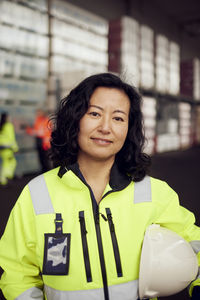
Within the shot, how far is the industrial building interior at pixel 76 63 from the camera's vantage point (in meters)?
9.52

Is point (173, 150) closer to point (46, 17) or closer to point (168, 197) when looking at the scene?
point (46, 17)

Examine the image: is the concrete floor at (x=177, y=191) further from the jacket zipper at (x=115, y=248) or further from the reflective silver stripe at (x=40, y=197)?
the reflective silver stripe at (x=40, y=197)

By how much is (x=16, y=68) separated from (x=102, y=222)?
362 inches

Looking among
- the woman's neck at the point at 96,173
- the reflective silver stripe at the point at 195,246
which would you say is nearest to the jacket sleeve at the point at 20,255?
the woman's neck at the point at 96,173

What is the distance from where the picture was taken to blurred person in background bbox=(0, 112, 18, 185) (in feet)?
26.3

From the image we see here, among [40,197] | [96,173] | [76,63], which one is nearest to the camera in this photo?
[40,197]

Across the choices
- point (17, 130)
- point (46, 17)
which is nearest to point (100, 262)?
point (17, 130)

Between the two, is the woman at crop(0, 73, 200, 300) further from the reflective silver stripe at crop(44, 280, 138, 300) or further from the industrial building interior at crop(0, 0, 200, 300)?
the industrial building interior at crop(0, 0, 200, 300)

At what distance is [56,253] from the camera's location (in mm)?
1362

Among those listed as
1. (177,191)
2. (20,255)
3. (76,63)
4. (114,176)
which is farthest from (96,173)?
(76,63)

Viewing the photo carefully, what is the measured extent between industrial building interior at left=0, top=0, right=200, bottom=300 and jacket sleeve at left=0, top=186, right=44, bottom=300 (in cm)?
205

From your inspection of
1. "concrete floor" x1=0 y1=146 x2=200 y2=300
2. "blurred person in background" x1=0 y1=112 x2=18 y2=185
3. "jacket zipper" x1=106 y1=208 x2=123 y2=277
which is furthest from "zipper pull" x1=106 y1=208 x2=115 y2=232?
"blurred person in background" x1=0 y1=112 x2=18 y2=185

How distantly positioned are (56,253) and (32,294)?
0.19 metres

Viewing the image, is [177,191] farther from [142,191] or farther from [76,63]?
[76,63]
